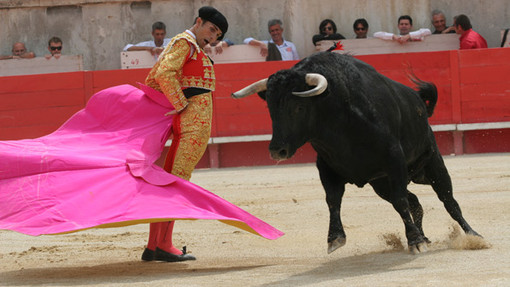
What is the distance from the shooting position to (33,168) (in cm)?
400

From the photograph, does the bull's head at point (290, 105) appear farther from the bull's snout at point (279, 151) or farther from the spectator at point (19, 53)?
the spectator at point (19, 53)

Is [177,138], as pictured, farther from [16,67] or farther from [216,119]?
[16,67]

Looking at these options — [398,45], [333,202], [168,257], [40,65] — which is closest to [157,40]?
[40,65]

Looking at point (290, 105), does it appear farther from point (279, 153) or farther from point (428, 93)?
point (428, 93)

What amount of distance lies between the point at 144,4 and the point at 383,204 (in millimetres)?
5876

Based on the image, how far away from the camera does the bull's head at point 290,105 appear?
3.87 metres

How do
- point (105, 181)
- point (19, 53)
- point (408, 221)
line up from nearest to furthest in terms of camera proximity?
point (105, 181) → point (408, 221) → point (19, 53)

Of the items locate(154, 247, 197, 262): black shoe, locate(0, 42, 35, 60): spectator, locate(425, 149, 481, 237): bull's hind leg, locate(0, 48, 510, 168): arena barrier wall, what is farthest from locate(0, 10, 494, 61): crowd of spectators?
locate(154, 247, 197, 262): black shoe

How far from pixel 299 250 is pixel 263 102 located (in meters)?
4.64

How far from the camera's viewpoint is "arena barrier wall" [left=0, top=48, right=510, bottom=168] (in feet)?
29.9

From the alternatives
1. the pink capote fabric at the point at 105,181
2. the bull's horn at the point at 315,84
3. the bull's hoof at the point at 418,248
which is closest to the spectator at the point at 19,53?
the pink capote fabric at the point at 105,181

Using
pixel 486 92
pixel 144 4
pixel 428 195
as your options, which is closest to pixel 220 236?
pixel 428 195

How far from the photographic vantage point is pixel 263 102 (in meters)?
9.16

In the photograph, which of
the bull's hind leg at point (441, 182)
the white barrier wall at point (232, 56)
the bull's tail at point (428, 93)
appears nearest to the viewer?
the bull's hind leg at point (441, 182)
